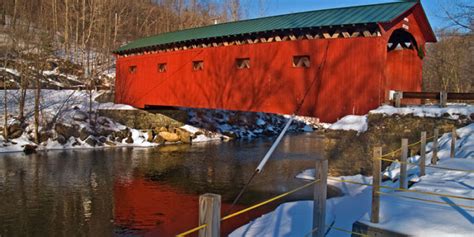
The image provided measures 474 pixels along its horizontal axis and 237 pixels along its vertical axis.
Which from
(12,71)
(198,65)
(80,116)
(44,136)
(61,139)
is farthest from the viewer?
(12,71)

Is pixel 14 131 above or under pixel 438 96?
under

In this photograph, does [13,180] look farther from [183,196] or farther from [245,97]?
[245,97]

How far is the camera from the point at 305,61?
1211 cm

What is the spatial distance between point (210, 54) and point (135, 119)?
850 cm

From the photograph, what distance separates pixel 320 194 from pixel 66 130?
1729cm

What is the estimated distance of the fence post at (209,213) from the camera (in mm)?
2645

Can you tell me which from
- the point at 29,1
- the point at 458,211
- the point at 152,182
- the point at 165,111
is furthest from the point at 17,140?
the point at 29,1

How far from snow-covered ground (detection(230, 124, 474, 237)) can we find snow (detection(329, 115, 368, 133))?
4.06ft

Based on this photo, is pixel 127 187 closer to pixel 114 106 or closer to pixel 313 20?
pixel 313 20

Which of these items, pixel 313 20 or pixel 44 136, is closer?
pixel 313 20

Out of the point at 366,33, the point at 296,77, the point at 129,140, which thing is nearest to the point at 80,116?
the point at 129,140

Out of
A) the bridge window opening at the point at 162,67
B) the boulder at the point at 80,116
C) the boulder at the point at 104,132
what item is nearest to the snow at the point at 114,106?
the boulder at the point at 80,116

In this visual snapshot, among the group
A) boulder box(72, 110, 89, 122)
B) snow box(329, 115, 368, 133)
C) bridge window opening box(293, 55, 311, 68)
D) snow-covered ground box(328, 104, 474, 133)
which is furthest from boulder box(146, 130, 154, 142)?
snow-covered ground box(328, 104, 474, 133)

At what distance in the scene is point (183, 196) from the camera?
10336 mm
